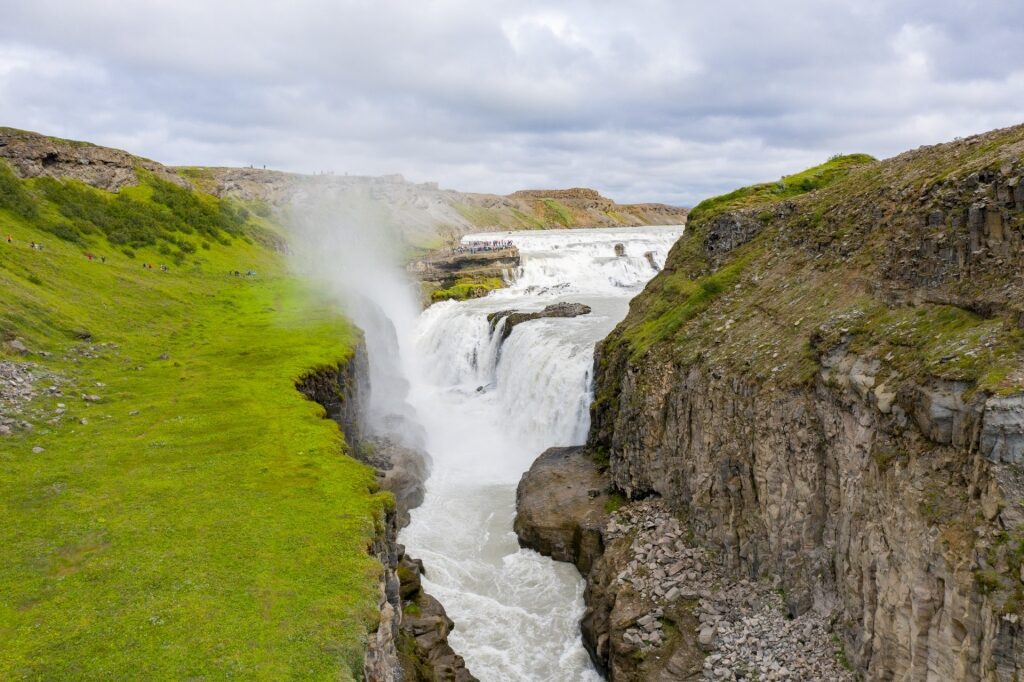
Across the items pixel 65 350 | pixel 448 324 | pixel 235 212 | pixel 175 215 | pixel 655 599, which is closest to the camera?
pixel 655 599

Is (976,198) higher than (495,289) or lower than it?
higher

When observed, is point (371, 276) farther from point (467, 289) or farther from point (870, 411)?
point (870, 411)

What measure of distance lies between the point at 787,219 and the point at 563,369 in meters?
15.5

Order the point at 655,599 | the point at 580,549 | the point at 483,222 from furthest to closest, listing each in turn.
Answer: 1. the point at 483,222
2. the point at 580,549
3. the point at 655,599

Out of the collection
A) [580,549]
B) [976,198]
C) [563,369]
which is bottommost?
[580,549]

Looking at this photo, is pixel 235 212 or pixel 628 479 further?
pixel 235 212

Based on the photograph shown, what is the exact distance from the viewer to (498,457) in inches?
1534

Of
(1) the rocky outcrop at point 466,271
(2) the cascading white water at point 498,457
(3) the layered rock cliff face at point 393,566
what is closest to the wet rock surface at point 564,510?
(2) the cascading white water at point 498,457

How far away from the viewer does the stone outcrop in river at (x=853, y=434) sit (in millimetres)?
13016

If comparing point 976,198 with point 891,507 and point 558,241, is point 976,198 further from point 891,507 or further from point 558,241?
point 558,241

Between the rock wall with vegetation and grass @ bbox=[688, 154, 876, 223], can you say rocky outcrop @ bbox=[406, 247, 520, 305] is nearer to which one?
grass @ bbox=[688, 154, 876, 223]

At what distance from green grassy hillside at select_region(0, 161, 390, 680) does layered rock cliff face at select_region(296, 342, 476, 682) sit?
2.17 ft

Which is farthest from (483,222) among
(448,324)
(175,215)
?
(448,324)

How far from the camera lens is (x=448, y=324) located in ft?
193
